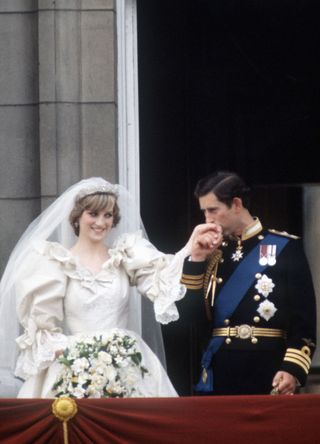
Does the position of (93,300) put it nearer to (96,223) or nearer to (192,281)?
(96,223)

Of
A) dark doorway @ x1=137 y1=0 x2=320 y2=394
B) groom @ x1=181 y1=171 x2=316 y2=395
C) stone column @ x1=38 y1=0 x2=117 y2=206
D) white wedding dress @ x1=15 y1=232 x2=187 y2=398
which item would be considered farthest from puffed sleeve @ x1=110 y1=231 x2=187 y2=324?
dark doorway @ x1=137 y1=0 x2=320 y2=394

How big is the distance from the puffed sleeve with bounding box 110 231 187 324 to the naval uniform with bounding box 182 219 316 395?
11cm

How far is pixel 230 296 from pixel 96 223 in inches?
33.5

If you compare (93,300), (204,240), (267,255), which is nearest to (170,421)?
(204,240)

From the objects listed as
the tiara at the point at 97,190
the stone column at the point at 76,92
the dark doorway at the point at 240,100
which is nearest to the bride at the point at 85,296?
the tiara at the point at 97,190

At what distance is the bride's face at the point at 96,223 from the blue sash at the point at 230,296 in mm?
742

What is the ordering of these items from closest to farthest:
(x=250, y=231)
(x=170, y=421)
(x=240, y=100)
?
1. (x=170, y=421)
2. (x=250, y=231)
3. (x=240, y=100)

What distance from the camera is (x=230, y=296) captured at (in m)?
9.76

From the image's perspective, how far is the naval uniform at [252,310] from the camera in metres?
9.64

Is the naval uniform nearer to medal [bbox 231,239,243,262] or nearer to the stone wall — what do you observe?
medal [bbox 231,239,243,262]

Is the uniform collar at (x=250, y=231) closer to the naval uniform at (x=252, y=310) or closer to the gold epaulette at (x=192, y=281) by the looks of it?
the naval uniform at (x=252, y=310)

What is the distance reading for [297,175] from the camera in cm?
1325

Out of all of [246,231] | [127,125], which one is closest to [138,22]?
[127,125]

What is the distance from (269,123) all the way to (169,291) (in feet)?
12.7
